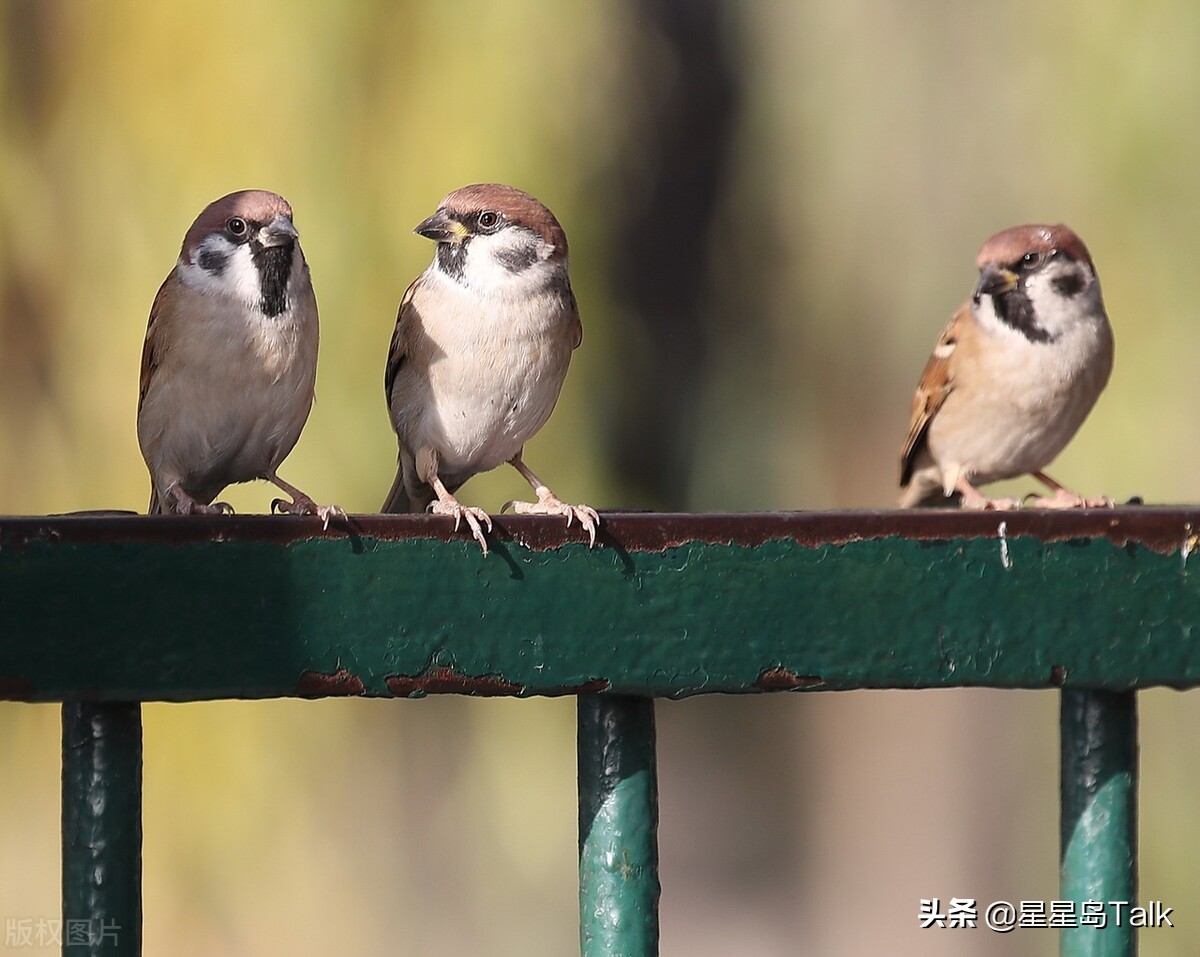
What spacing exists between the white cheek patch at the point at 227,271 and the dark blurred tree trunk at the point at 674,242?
59.8 inches

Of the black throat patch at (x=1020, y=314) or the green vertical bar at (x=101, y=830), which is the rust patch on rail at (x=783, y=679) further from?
the black throat patch at (x=1020, y=314)

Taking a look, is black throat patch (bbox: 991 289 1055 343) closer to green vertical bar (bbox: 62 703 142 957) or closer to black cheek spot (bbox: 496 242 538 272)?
black cheek spot (bbox: 496 242 538 272)

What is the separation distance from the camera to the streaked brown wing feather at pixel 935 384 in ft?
10.9

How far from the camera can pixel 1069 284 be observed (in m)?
3.05

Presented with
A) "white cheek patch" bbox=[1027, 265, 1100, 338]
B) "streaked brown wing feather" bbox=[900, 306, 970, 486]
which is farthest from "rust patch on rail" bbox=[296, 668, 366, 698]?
"streaked brown wing feather" bbox=[900, 306, 970, 486]

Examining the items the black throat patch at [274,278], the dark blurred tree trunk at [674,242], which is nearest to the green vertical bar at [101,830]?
the black throat patch at [274,278]

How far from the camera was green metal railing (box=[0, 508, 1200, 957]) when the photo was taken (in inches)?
43.3

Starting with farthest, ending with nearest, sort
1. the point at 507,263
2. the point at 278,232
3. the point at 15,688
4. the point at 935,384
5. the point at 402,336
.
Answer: the point at 935,384, the point at 402,336, the point at 507,263, the point at 278,232, the point at 15,688

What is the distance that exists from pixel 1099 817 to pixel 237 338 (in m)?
1.48

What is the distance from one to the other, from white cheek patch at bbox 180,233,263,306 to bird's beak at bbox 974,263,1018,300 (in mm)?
1431

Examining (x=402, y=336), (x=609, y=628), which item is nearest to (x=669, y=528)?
(x=609, y=628)

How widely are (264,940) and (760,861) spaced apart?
4.16 ft

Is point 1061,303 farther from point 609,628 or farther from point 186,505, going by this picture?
point 609,628

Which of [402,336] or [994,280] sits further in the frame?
[994,280]
